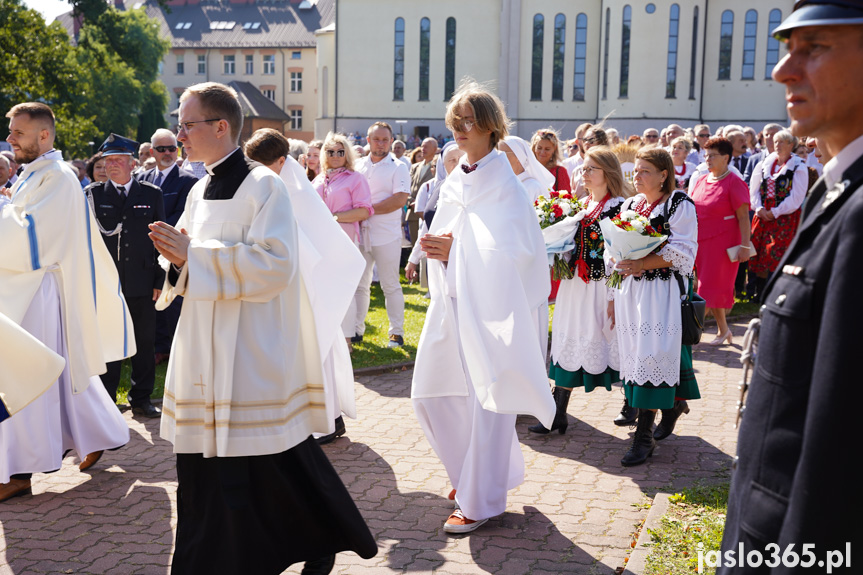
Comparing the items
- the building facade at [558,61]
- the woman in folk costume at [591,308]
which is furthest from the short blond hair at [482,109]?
the building facade at [558,61]

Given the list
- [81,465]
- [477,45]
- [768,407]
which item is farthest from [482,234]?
[477,45]

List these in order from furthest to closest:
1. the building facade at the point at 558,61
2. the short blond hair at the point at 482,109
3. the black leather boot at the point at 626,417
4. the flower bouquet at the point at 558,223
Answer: the building facade at the point at 558,61 → the black leather boot at the point at 626,417 → the flower bouquet at the point at 558,223 → the short blond hair at the point at 482,109

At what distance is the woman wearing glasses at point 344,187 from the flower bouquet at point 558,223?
2817mm

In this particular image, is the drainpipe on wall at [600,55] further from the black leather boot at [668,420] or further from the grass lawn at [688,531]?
the grass lawn at [688,531]

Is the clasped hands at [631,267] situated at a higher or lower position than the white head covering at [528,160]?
lower

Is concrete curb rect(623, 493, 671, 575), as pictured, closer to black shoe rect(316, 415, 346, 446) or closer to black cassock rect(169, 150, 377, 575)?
black cassock rect(169, 150, 377, 575)

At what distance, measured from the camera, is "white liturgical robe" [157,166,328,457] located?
366cm

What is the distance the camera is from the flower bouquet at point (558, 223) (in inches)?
277

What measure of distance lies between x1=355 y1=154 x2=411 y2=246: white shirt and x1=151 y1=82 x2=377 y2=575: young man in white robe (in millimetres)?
6390

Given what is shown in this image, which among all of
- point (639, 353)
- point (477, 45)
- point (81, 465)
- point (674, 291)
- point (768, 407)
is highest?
point (477, 45)

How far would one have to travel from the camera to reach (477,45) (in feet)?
202

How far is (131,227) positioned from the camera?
800 cm

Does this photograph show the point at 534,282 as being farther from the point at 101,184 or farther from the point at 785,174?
the point at 785,174

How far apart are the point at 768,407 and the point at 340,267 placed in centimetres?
428
